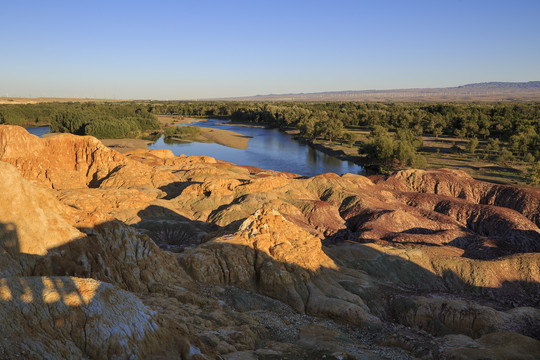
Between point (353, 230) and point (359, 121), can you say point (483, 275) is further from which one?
point (359, 121)

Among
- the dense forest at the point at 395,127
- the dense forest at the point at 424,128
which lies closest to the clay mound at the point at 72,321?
the dense forest at the point at 395,127

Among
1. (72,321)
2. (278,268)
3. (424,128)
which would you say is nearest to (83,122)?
(278,268)

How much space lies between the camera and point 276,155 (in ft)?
349

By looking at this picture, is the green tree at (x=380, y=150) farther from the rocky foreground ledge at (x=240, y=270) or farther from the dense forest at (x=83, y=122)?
the dense forest at (x=83, y=122)

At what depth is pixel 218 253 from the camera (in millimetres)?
24266

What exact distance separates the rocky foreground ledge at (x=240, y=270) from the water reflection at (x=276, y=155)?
38260mm

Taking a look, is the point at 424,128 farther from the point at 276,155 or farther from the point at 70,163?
the point at 70,163

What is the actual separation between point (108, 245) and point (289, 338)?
34.0 feet

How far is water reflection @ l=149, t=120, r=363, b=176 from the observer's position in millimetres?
91062

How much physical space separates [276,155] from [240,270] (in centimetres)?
8369

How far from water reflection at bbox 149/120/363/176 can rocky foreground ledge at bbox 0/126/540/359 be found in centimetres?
3826

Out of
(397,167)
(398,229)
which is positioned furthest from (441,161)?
(398,229)

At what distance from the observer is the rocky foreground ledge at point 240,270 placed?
444 inches

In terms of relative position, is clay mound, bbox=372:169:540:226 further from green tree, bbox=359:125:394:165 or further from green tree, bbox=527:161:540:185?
green tree, bbox=359:125:394:165
